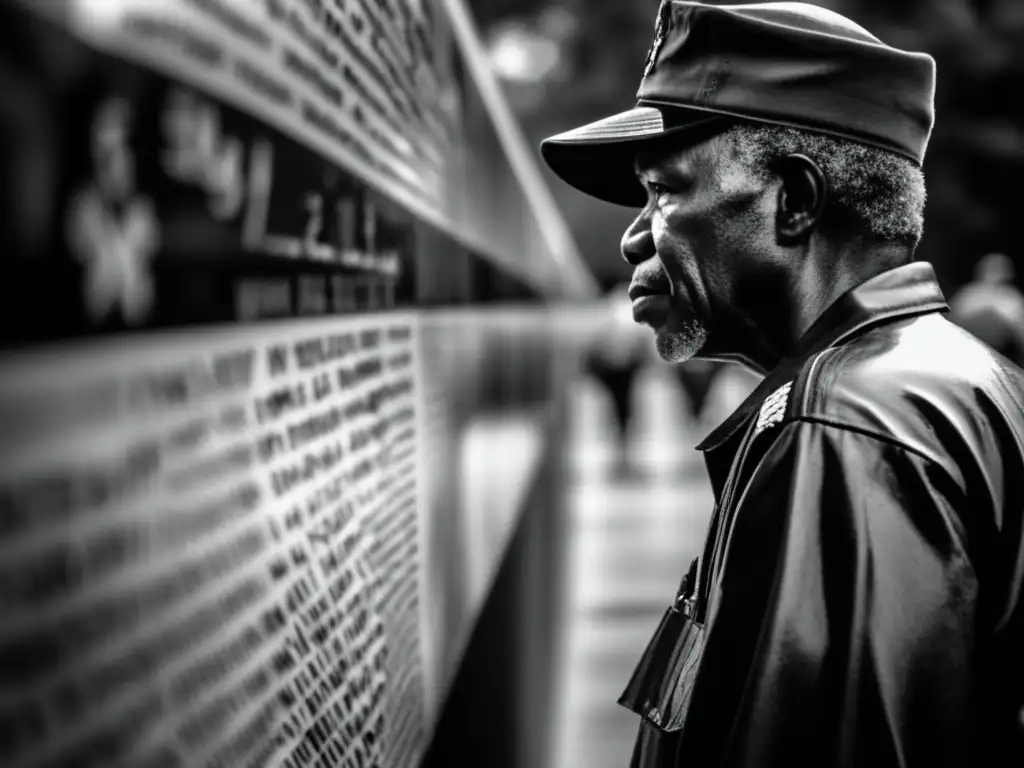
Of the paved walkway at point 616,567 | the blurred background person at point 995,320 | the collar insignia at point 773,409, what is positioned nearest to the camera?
the collar insignia at point 773,409

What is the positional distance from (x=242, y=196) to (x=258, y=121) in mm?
63

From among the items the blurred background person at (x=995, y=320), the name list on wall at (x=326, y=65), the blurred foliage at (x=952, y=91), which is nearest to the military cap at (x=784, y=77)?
the name list on wall at (x=326, y=65)

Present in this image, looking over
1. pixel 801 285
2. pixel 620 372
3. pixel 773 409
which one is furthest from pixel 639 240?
pixel 620 372

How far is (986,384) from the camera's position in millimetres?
1245

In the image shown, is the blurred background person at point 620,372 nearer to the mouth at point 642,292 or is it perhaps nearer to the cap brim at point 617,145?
the cap brim at point 617,145

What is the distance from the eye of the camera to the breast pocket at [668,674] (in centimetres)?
131

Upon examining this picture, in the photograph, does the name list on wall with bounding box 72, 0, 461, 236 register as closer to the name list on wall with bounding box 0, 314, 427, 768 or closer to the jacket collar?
the name list on wall with bounding box 0, 314, 427, 768

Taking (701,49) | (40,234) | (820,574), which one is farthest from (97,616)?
(701,49)

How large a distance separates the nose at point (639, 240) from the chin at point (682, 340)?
101 mm

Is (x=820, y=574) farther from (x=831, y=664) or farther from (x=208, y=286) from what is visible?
(x=208, y=286)

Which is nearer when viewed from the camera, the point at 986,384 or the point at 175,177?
the point at 175,177

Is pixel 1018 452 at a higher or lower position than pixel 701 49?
lower

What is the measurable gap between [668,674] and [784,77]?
686 millimetres

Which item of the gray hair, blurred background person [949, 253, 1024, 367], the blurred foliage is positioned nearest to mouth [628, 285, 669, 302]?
the gray hair
